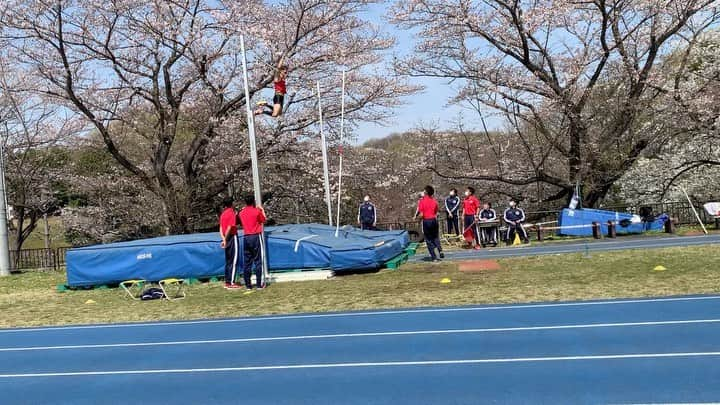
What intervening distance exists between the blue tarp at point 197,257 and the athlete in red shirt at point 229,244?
1.32 meters

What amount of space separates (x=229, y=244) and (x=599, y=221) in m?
12.8

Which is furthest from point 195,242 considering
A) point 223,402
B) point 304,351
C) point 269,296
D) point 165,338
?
point 223,402

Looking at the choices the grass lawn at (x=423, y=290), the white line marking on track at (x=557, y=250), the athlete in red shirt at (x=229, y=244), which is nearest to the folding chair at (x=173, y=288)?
the grass lawn at (x=423, y=290)

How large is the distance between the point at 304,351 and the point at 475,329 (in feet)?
7.04

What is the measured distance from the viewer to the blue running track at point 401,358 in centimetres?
569

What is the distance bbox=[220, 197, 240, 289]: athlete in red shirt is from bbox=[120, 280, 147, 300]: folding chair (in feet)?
6.16

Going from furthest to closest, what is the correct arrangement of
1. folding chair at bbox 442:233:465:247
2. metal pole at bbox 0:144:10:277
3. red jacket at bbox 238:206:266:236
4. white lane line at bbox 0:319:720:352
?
folding chair at bbox 442:233:465:247, metal pole at bbox 0:144:10:277, red jacket at bbox 238:206:266:236, white lane line at bbox 0:319:720:352

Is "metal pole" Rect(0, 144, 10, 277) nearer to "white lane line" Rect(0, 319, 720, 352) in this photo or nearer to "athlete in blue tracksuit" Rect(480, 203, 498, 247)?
"white lane line" Rect(0, 319, 720, 352)

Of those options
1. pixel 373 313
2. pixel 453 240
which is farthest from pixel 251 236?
pixel 453 240

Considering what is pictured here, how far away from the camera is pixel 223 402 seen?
589cm

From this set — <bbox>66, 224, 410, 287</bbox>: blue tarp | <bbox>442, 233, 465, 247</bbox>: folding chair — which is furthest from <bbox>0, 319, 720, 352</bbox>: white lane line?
<bbox>442, 233, 465, 247</bbox>: folding chair

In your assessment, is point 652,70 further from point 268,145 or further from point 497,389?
point 497,389

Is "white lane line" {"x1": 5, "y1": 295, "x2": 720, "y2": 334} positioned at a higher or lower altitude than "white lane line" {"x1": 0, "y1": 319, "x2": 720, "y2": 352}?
higher

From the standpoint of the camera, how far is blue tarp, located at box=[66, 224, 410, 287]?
1447cm
